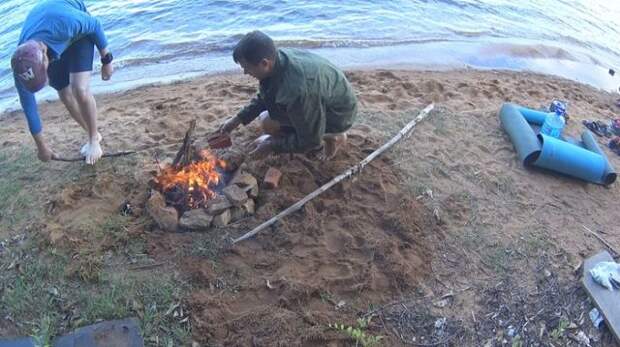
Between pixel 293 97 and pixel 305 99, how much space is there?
98 millimetres

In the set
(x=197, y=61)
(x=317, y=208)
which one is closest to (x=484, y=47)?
(x=197, y=61)

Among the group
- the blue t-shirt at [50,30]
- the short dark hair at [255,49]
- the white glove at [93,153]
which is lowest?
the white glove at [93,153]

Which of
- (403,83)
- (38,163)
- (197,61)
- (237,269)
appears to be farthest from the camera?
(197,61)

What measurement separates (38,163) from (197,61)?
3.92 metres

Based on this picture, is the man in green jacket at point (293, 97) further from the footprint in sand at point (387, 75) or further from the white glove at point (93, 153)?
the footprint in sand at point (387, 75)

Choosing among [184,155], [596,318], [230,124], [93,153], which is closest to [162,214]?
[184,155]

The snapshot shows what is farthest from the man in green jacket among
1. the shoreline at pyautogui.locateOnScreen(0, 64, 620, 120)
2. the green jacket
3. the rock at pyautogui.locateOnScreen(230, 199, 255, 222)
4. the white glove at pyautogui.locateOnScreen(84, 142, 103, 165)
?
the shoreline at pyautogui.locateOnScreen(0, 64, 620, 120)

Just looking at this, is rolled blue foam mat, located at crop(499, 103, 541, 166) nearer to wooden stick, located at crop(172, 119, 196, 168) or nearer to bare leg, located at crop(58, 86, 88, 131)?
wooden stick, located at crop(172, 119, 196, 168)

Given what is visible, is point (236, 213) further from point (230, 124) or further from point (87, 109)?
point (87, 109)

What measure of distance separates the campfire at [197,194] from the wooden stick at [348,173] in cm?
24

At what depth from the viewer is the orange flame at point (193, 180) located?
4.02 meters

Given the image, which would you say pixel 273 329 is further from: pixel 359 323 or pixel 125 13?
pixel 125 13

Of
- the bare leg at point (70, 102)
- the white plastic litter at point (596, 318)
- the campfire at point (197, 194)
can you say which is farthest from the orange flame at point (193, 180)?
the white plastic litter at point (596, 318)

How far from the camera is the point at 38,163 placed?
4676mm
